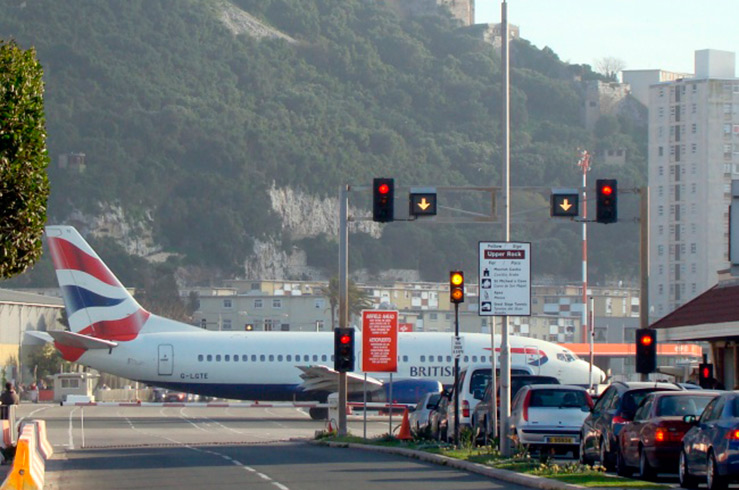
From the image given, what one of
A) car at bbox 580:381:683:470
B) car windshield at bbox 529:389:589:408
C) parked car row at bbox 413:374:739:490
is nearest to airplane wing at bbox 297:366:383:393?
parked car row at bbox 413:374:739:490

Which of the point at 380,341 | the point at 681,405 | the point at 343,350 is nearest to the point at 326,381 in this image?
the point at 343,350

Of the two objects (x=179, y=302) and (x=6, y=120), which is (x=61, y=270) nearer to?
(x=6, y=120)

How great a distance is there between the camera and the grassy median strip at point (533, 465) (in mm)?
21016

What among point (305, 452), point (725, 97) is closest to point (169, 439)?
point (305, 452)

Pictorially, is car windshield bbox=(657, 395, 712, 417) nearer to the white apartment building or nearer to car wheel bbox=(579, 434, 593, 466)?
car wheel bbox=(579, 434, 593, 466)

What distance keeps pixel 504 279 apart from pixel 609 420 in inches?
139

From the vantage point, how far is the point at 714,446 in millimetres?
19094

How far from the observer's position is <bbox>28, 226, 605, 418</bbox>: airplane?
197 feet

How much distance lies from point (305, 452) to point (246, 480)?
926cm

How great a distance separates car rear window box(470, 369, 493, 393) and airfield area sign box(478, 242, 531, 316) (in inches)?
280

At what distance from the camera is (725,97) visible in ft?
441

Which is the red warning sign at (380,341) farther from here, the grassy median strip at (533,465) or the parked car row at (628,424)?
the grassy median strip at (533,465)

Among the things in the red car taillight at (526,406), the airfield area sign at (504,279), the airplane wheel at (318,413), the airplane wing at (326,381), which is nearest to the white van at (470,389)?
the red car taillight at (526,406)

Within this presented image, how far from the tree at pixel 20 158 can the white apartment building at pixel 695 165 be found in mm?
117236
